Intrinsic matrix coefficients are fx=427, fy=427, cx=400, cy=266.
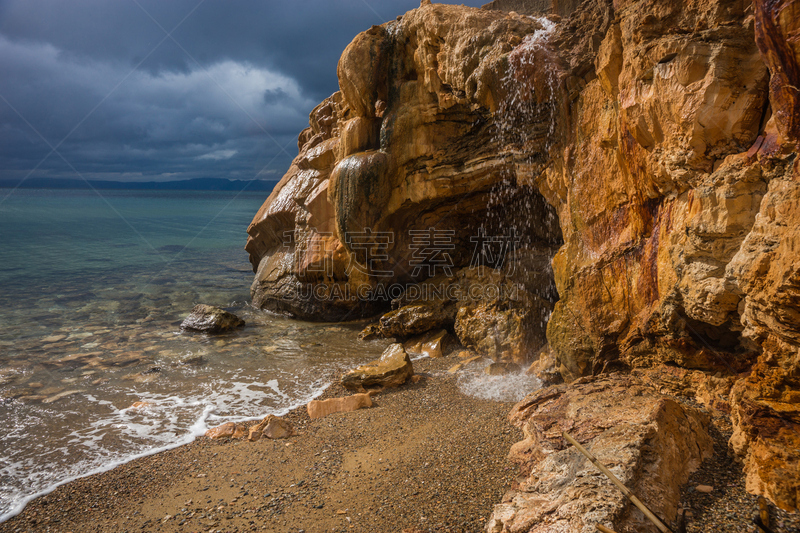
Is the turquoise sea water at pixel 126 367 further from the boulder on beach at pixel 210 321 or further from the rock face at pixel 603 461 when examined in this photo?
the rock face at pixel 603 461

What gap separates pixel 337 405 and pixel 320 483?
5.25 feet

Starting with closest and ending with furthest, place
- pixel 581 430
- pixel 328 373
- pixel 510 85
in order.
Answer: pixel 581 430, pixel 510 85, pixel 328 373

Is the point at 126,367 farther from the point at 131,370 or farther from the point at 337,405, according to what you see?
the point at 337,405

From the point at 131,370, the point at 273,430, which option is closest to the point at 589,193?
the point at 273,430

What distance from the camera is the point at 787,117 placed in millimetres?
2445

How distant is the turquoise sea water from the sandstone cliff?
1942 mm

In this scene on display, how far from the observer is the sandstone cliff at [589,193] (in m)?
2.52

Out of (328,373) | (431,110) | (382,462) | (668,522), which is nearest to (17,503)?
(382,462)

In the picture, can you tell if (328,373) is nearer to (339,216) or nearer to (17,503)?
(339,216)

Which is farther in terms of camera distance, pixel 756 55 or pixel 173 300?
pixel 173 300

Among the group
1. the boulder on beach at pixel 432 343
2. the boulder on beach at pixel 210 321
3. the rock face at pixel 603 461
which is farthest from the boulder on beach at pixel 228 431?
the boulder on beach at pixel 210 321

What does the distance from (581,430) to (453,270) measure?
20.6 feet

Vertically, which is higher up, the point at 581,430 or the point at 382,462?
the point at 581,430

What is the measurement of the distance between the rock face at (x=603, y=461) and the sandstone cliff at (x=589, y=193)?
37 centimetres
